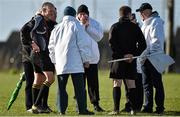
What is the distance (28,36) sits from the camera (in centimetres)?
1688

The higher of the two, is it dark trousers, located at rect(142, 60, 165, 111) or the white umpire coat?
the white umpire coat

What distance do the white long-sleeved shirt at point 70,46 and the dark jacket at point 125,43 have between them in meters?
0.62

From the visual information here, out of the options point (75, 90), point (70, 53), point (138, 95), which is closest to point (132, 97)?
point (75, 90)

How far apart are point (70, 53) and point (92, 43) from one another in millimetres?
1866

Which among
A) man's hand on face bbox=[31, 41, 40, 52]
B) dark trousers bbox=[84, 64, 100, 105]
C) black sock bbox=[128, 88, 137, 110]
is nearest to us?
black sock bbox=[128, 88, 137, 110]

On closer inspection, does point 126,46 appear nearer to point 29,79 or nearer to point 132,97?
point 132,97

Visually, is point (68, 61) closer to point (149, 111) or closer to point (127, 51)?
point (127, 51)

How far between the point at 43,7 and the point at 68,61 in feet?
5.15

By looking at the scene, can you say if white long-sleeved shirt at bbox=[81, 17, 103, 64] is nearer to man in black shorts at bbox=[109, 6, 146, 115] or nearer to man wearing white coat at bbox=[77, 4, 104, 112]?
man wearing white coat at bbox=[77, 4, 104, 112]

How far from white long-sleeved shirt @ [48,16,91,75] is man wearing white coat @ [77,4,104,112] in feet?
4.05

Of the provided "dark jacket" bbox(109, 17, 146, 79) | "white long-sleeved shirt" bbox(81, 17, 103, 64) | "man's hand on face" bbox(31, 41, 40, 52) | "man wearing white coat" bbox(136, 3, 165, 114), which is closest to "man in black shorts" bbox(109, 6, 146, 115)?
"dark jacket" bbox(109, 17, 146, 79)

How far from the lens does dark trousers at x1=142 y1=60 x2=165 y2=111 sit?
1691 centimetres

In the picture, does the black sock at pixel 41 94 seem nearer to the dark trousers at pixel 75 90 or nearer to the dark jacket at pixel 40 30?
the dark trousers at pixel 75 90

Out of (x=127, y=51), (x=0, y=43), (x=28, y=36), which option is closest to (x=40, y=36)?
(x=28, y=36)
